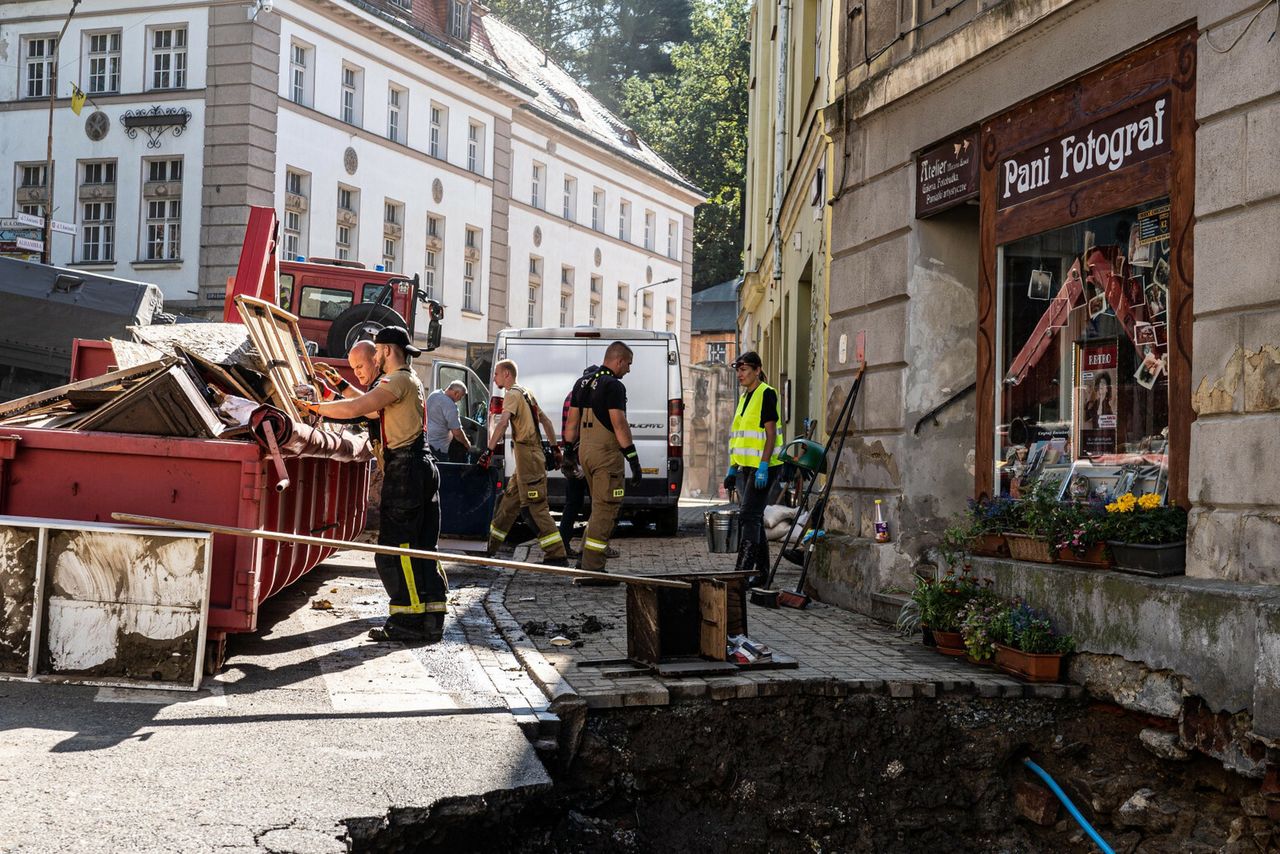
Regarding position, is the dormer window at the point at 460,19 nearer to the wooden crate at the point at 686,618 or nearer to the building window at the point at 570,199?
the building window at the point at 570,199

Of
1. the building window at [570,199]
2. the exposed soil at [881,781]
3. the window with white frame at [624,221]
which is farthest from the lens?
the window with white frame at [624,221]

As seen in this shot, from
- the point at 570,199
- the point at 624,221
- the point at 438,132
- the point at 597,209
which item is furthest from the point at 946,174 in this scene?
the point at 624,221

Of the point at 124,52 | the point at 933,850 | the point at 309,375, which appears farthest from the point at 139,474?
the point at 124,52

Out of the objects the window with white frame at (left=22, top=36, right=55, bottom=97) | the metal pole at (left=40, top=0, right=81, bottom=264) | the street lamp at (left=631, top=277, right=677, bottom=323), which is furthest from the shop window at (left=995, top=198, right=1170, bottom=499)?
the street lamp at (left=631, top=277, right=677, bottom=323)

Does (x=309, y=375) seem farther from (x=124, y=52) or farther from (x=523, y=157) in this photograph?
(x=523, y=157)

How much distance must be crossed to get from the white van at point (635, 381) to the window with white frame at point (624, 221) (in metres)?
32.7

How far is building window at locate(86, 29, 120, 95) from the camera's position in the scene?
3155cm

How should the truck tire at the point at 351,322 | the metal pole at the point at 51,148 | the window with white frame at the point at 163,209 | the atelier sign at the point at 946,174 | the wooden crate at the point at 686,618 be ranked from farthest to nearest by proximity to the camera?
the window with white frame at the point at 163,209 < the metal pole at the point at 51,148 < the truck tire at the point at 351,322 < the atelier sign at the point at 946,174 < the wooden crate at the point at 686,618

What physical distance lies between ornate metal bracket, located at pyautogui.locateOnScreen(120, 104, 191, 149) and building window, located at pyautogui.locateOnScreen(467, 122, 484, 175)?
30.7ft

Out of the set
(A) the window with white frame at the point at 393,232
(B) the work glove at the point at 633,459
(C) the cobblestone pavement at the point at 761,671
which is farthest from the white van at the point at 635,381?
(A) the window with white frame at the point at 393,232

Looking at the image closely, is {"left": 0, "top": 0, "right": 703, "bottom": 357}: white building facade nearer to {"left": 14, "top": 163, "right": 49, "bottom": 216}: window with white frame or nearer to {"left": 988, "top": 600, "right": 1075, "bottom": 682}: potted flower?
{"left": 14, "top": 163, "right": 49, "bottom": 216}: window with white frame

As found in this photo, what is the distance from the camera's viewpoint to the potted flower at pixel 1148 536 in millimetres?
6391

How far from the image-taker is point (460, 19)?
3881 cm

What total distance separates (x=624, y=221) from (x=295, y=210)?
18.4 m
